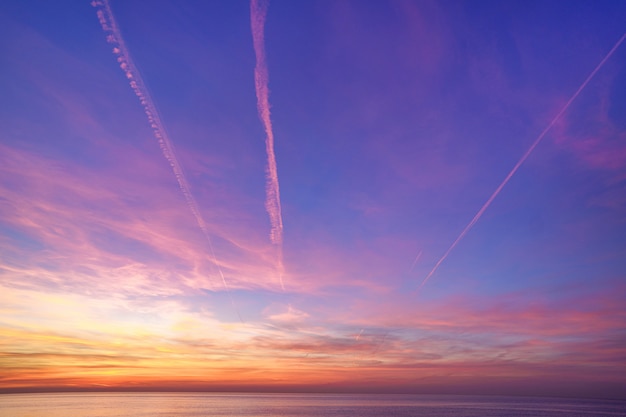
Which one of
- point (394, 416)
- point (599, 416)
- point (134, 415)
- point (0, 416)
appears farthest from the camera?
point (599, 416)

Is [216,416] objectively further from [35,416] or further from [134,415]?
[35,416]

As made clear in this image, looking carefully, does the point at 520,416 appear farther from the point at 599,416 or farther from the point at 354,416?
the point at 354,416

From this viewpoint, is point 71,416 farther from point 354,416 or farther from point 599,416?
point 599,416

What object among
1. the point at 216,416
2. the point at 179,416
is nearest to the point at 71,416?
the point at 179,416

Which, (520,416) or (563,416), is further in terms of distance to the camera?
(563,416)

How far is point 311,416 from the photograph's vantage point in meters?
126

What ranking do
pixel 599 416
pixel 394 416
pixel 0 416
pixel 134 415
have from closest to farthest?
pixel 0 416 → pixel 134 415 → pixel 394 416 → pixel 599 416

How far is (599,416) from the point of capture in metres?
144

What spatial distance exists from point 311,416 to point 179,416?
4173 cm

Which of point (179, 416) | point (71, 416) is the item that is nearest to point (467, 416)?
point (179, 416)

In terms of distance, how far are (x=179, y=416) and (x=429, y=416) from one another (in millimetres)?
81249

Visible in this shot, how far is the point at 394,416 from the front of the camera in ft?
426

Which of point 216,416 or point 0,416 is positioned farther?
point 216,416

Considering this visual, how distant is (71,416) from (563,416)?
165 m
